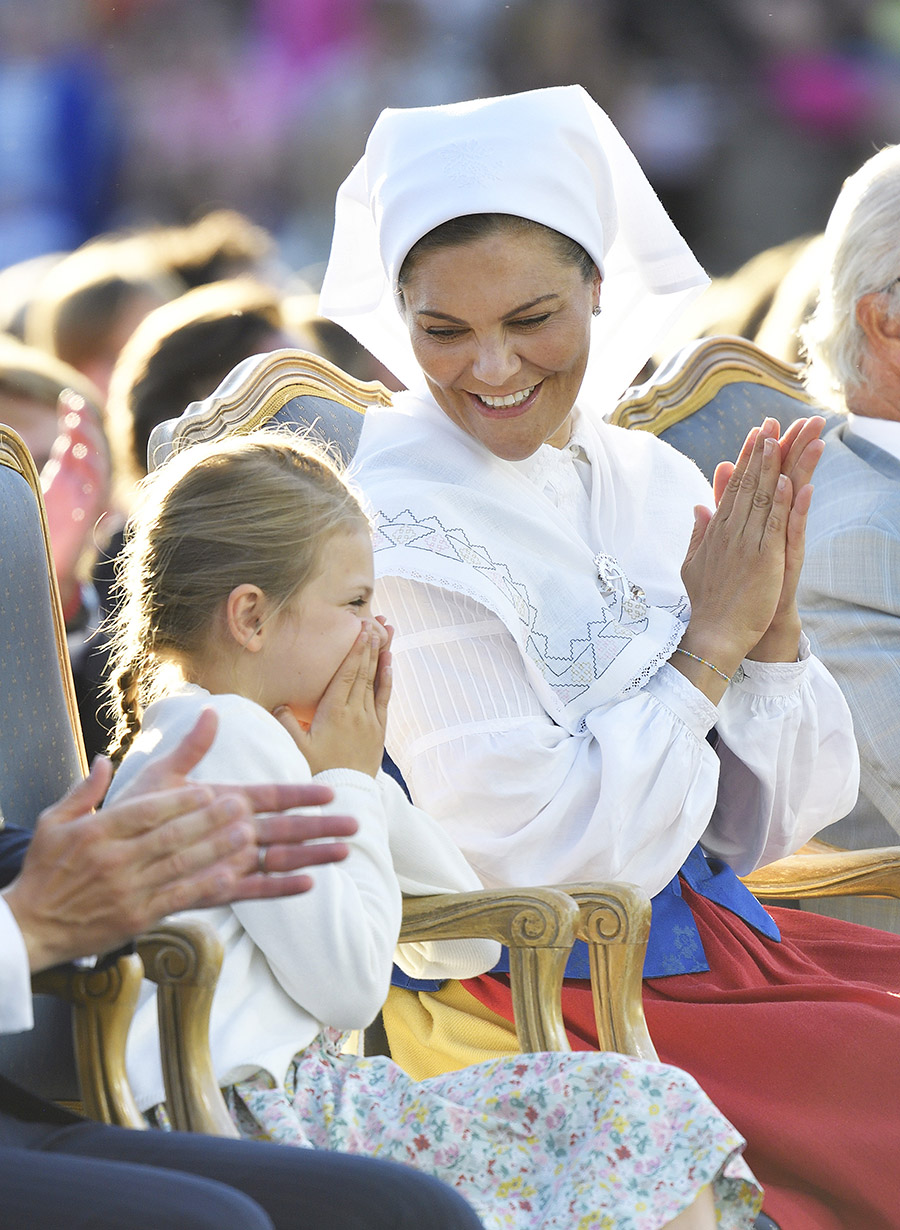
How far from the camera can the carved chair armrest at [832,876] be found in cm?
213

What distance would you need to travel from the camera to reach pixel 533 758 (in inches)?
70.7

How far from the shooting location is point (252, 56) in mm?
5074

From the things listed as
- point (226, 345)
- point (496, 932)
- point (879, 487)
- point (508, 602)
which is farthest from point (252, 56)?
point (496, 932)

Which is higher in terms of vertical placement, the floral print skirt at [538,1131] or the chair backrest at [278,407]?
the chair backrest at [278,407]

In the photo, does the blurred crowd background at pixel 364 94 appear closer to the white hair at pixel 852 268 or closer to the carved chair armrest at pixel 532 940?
the white hair at pixel 852 268

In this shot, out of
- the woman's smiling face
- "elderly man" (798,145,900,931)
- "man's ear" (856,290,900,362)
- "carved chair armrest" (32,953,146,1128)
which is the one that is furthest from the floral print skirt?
"man's ear" (856,290,900,362)

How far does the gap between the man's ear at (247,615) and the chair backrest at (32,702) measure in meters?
0.40

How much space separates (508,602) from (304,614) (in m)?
0.36

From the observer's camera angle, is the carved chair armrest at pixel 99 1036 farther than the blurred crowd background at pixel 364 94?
No

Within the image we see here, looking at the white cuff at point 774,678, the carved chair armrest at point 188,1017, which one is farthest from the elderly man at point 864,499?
the carved chair armrest at point 188,1017

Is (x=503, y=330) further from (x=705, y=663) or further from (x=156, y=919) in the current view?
(x=156, y=919)

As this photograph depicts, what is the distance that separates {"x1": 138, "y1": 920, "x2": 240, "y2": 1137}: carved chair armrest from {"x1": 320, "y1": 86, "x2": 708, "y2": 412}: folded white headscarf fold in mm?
919

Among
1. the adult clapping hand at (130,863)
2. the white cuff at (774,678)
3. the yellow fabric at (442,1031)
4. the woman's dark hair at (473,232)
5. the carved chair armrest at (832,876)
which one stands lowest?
the yellow fabric at (442,1031)

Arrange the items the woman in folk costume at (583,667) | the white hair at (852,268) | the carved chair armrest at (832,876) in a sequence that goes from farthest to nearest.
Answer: the white hair at (852,268), the carved chair armrest at (832,876), the woman in folk costume at (583,667)
